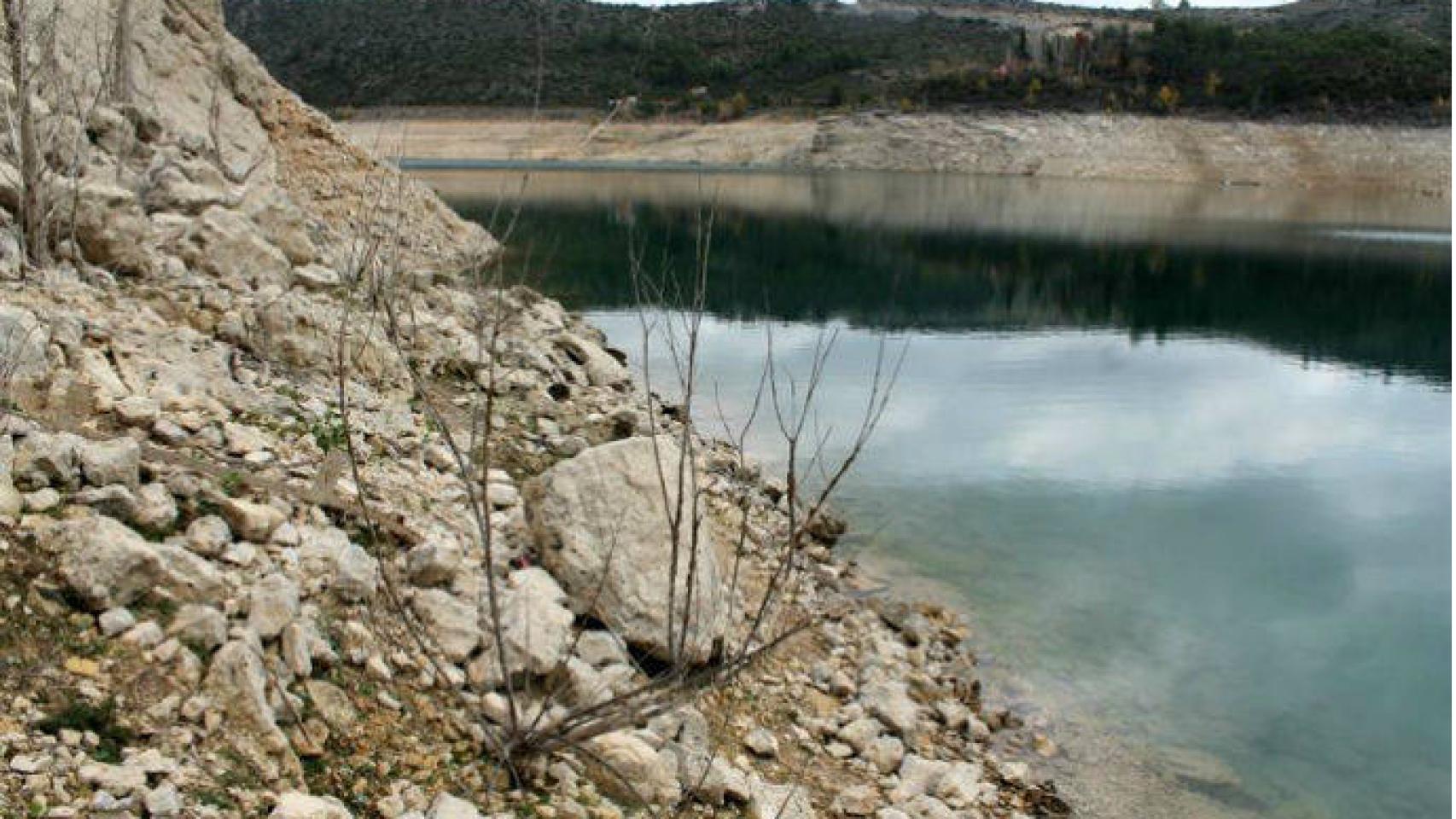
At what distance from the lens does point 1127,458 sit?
1317 cm

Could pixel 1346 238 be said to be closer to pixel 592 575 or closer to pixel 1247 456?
pixel 1247 456

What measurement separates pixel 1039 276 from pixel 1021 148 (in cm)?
4047

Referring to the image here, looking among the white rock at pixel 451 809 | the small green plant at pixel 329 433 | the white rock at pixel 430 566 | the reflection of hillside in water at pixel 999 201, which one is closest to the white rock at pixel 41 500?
the white rock at pixel 430 566

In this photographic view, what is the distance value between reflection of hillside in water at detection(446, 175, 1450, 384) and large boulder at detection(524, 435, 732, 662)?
32.8ft

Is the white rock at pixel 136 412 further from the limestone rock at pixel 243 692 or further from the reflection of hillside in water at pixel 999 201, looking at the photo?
the reflection of hillside in water at pixel 999 201

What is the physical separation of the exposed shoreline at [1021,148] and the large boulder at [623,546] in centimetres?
5638

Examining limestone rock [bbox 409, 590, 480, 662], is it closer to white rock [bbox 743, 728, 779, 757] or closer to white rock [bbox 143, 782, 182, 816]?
white rock [bbox 743, 728, 779, 757]

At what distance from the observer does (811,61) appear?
276 feet

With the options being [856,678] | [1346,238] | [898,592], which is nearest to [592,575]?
[856,678]

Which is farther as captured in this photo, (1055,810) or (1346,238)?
(1346,238)

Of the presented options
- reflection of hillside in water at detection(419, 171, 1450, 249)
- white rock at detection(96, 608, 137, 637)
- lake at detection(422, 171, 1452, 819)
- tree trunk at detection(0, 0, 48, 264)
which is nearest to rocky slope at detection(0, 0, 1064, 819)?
white rock at detection(96, 608, 137, 637)

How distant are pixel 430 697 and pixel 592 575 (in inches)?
50.2

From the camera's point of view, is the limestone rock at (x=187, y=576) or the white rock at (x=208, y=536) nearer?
the limestone rock at (x=187, y=576)

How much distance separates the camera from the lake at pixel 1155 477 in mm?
7320
